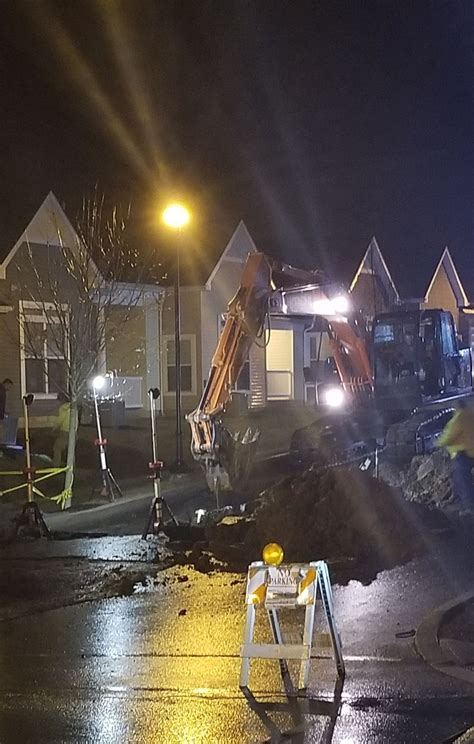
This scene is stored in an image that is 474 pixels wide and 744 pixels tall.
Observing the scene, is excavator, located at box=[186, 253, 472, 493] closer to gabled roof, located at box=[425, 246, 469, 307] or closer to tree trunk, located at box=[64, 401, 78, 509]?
Result: tree trunk, located at box=[64, 401, 78, 509]

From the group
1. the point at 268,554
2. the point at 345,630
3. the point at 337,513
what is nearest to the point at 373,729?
the point at 268,554

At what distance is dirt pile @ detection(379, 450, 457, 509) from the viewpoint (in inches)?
596

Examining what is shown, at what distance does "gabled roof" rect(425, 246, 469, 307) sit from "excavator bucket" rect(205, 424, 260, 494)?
26228 mm

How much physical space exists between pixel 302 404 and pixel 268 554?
2584 centimetres

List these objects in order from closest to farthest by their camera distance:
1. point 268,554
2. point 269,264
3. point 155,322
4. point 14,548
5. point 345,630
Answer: point 268,554
point 345,630
point 14,548
point 269,264
point 155,322

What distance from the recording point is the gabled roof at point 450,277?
40.8 meters

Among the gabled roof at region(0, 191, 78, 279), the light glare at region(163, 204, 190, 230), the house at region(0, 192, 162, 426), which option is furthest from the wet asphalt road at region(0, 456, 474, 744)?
the gabled roof at region(0, 191, 78, 279)

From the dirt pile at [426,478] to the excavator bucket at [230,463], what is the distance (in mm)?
2315

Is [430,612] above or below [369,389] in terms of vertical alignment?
below

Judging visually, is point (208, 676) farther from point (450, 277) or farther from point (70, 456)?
point (450, 277)

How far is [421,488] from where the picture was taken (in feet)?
51.1

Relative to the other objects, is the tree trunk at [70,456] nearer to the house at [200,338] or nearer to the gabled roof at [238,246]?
the house at [200,338]

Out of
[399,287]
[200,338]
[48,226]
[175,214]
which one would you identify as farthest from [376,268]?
[175,214]

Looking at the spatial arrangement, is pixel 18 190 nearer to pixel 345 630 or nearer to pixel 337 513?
pixel 337 513
